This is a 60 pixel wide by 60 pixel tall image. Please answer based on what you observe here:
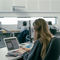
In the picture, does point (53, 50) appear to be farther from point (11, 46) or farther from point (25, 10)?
point (25, 10)

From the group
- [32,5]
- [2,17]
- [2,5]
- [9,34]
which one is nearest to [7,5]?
[2,5]

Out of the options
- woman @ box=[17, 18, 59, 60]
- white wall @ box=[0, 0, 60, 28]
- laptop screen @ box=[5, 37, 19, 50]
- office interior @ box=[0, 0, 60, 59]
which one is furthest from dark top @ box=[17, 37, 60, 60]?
white wall @ box=[0, 0, 60, 28]

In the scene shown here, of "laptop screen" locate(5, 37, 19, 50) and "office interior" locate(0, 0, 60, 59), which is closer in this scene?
"laptop screen" locate(5, 37, 19, 50)

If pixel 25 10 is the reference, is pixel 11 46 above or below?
below

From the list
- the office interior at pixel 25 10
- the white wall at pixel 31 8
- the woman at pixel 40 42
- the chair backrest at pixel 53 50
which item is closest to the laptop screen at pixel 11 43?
the woman at pixel 40 42

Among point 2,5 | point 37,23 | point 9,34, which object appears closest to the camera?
point 37,23

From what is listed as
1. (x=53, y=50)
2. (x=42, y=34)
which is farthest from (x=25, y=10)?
(x=53, y=50)

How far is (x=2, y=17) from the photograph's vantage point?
5172mm

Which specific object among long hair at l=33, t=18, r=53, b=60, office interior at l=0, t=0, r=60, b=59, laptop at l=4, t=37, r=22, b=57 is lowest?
laptop at l=4, t=37, r=22, b=57

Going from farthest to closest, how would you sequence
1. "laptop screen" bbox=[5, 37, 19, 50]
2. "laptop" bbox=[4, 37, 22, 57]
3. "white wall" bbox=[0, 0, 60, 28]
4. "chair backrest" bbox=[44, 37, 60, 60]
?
1. "white wall" bbox=[0, 0, 60, 28]
2. "laptop screen" bbox=[5, 37, 19, 50]
3. "laptop" bbox=[4, 37, 22, 57]
4. "chair backrest" bbox=[44, 37, 60, 60]

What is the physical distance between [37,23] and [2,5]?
330 centimetres

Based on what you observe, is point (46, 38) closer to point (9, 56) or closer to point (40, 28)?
point (40, 28)

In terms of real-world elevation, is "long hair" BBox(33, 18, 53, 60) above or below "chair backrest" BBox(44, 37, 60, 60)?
above

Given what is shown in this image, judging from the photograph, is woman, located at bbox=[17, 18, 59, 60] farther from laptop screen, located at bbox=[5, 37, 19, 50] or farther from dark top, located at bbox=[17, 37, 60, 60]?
laptop screen, located at bbox=[5, 37, 19, 50]
